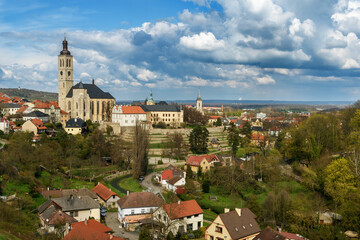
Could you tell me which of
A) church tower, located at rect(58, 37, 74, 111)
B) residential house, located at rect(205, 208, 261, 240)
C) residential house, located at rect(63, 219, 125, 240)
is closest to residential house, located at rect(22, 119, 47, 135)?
church tower, located at rect(58, 37, 74, 111)

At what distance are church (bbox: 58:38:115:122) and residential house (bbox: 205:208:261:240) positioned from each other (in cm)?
5759

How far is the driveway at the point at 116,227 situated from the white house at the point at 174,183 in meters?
10.1

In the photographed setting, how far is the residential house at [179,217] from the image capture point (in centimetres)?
2878

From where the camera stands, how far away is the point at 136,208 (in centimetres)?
3256

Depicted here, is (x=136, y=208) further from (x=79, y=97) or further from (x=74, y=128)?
(x=79, y=97)

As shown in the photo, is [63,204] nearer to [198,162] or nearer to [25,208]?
[25,208]

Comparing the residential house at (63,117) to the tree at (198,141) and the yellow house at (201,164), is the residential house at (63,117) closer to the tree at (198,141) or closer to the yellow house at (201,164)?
the tree at (198,141)

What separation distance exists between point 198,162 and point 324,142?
2019 centimetres

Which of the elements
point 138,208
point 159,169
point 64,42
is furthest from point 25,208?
point 64,42

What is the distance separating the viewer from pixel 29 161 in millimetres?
43844

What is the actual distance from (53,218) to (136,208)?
8.15 meters

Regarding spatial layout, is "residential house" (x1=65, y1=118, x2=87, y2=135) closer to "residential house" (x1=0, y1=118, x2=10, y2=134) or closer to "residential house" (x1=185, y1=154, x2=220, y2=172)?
"residential house" (x1=0, y1=118, x2=10, y2=134)

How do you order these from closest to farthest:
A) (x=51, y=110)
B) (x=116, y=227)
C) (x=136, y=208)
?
(x=116, y=227) < (x=136, y=208) < (x=51, y=110)

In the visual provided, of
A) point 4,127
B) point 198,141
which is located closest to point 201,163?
point 198,141
